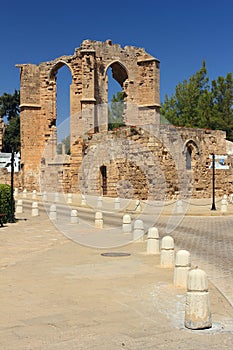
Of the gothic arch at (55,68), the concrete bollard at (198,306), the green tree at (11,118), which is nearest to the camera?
the concrete bollard at (198,306)

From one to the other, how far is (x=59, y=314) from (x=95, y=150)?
26.6 meters

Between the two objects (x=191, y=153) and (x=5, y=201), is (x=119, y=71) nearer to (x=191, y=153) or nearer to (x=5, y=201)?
(x=191, y=153)

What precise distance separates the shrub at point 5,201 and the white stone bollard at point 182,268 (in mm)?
10164

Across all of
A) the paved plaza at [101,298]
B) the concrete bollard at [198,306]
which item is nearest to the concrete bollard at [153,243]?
→ the paved plaza at [101,298]

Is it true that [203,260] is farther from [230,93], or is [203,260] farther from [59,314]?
[230,93]

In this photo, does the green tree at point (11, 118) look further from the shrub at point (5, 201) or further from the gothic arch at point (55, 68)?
the shrub at point (5, 201)

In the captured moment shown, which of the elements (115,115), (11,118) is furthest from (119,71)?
(11,118)

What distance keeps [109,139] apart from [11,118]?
4001 centimetres

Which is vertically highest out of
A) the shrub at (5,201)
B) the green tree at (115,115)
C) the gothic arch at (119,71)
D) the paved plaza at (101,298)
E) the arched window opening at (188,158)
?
the gothic arch at (119,71)

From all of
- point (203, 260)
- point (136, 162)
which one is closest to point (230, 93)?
point (136, 162)

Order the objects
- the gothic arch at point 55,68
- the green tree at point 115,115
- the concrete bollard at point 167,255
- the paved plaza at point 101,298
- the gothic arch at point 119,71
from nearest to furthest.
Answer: the paved plaza at point 101,298 < the concrete bollard at point 167,255 < the gothic arch at point 119,71 < the gothic arch at point 55,68 < the green tree at point 115,115

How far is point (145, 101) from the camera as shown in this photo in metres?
38.5

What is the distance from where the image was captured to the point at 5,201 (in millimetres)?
16312

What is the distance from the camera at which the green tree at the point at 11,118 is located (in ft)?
206
